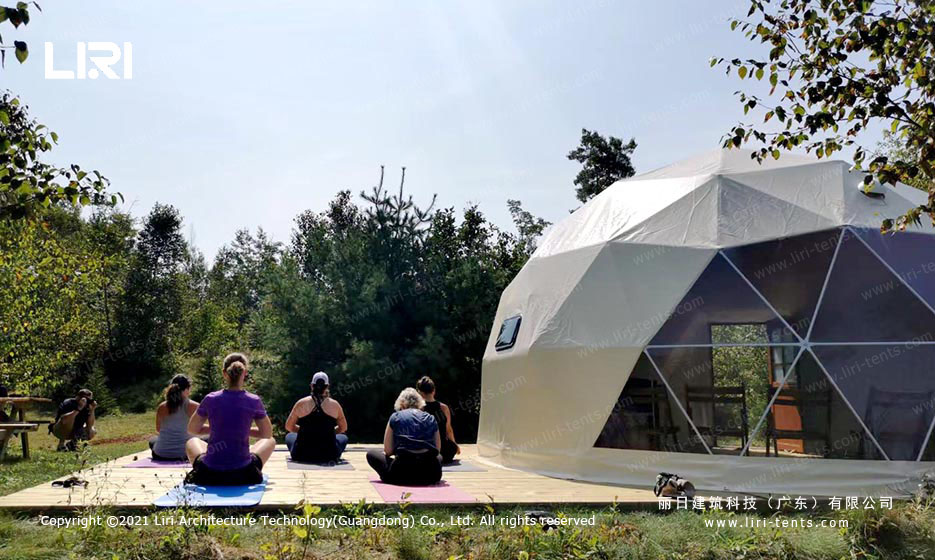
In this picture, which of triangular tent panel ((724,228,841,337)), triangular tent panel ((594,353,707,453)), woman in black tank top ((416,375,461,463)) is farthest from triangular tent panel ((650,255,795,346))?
woman in black tank top ((416,375,461,463))

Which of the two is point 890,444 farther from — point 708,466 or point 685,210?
point 685,210

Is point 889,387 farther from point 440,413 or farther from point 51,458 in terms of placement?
point 51,458

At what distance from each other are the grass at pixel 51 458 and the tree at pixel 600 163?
77.8 ft

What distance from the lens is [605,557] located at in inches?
210

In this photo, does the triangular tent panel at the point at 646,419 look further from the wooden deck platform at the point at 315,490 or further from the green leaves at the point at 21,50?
the green leaves at the point at 21,50

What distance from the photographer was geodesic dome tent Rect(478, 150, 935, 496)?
875 cm

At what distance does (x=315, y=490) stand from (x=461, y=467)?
320cm

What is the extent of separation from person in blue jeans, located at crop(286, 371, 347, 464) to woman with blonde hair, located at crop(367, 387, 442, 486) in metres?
1.53

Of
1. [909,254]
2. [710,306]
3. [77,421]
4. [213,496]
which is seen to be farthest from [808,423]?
[77,421]

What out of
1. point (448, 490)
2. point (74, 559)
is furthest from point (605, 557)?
point (74, 559)

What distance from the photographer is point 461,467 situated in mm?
10336

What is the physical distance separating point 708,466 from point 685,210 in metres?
3.51

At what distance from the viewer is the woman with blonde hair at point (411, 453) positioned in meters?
8.10

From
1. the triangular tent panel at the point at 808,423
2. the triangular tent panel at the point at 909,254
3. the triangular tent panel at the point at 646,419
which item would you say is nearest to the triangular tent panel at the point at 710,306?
the triangular tent panel at the point at 646,419
